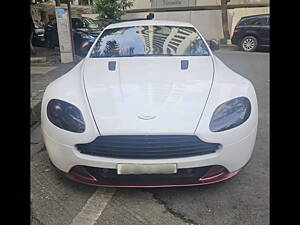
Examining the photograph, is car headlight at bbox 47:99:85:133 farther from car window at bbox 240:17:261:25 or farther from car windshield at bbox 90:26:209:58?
car window at bbox 240:17:261:25

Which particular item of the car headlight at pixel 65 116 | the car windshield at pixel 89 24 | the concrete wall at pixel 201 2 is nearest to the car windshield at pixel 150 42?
the car headlight at pixel 65 116

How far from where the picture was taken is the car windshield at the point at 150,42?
334cm

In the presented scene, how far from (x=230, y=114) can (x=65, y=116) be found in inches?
51.8

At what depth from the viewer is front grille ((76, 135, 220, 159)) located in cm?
209

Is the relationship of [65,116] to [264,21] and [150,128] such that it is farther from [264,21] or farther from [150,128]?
[264,21]

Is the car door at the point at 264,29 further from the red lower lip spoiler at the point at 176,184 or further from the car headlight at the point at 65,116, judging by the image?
the car headlight at the point at 65,116

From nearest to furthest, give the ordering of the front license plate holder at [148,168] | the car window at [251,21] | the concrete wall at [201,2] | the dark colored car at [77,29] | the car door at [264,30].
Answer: the front license plate holder at [148,168] → the car door at [264,30] → the car window at [251,21] → the dark colored car at [77,29] → the concrete wall at [201,2]

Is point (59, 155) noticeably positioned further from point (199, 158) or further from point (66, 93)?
point (199, 158)

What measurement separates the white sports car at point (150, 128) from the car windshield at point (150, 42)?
69 cm

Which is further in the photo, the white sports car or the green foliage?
the green foliage

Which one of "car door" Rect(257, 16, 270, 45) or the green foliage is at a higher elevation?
the green foliage

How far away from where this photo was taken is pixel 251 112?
2.37 meters

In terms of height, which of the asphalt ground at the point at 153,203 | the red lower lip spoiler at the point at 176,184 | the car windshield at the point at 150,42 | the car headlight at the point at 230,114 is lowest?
the asphalt ground at the point at 153,203

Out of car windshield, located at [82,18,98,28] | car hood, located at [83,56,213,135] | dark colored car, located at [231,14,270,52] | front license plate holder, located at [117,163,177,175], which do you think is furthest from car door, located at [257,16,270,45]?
front license plate holder, located at [117,163,177,175]
